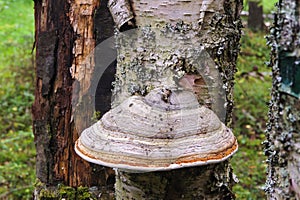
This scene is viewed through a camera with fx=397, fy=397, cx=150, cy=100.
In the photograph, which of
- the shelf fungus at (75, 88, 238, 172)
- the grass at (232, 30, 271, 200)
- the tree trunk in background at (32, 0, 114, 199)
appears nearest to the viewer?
the shelf fungus at (75, 88, 238, 172)

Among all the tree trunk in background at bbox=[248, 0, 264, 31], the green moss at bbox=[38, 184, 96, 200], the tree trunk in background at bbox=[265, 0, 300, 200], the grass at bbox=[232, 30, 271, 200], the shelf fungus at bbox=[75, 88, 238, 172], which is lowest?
the grass at bbox=[232, 30, 271, 200]

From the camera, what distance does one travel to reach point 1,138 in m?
6.21

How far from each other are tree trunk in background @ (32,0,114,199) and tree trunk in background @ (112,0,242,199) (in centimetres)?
65

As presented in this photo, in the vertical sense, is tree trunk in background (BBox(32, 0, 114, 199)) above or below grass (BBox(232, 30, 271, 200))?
above

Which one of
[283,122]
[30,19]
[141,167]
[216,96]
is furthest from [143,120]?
[30,19]

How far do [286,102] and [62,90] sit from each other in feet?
5.97

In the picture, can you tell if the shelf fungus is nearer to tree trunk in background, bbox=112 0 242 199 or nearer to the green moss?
tree trunk in background, bbox=112 0 242 199

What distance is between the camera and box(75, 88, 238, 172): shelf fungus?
5.12 ft

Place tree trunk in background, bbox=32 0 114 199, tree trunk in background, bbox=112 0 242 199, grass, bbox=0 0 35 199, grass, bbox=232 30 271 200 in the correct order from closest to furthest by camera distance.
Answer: tree trunk in background, bbox=112 0 242 199 < tree trunk in background, bbox=32 0 114 199 < grass, bbox=0 0 35 199 < grass, bbox=232 30 271 200

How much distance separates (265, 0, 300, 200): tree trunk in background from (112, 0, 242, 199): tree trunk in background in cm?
67

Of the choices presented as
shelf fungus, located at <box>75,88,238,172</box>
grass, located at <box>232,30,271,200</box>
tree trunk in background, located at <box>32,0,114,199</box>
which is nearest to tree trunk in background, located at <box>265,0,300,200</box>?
shelf fungus, located at <box>75,88,238,172</box>

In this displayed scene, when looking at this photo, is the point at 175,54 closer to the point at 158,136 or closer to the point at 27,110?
the point at 158,136

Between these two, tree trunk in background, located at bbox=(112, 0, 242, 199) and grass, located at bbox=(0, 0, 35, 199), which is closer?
tree trunk in background, located at bbox=(112, 0, 242, 199)

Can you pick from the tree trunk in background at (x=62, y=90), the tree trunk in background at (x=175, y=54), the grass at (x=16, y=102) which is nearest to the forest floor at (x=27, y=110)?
the grass at (x=16, y=102)
